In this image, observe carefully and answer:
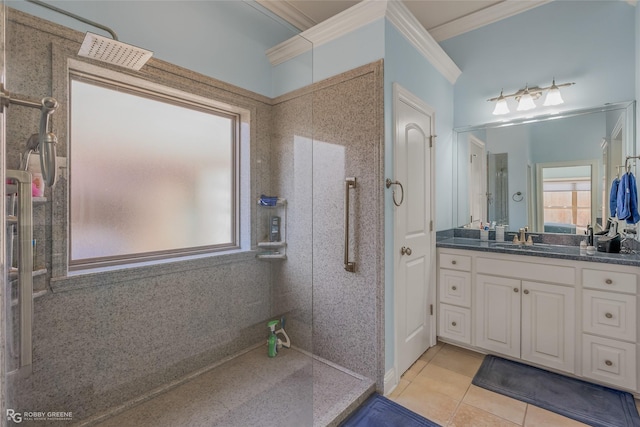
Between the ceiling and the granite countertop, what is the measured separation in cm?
212

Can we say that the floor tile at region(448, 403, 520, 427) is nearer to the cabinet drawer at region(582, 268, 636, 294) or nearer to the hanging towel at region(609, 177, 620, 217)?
the cabinet drawer at region(582, 268, 636, 294)

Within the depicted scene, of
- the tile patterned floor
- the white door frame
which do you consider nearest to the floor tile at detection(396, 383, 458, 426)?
the tile patterned floor

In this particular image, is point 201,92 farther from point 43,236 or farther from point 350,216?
point 350,216

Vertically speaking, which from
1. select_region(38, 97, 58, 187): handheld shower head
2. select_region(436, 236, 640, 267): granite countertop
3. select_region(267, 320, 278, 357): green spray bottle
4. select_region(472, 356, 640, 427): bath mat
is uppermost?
select_region(38, 97, 58, 187): handheld shower head

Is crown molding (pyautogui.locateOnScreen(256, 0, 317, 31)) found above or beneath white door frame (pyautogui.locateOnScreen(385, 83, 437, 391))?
above

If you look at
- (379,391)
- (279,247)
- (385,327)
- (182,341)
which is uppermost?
(279,247)

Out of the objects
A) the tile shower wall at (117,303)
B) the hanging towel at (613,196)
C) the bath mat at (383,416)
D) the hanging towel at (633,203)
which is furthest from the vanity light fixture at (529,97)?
the bath mat at (383,416)

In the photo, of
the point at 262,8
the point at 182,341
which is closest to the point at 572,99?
the point at 262,8

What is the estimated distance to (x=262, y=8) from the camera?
2314mm

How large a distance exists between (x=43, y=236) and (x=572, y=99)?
12.5 feet

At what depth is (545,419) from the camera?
1.64 metres

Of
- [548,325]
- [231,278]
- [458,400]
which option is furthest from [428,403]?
[231,278]

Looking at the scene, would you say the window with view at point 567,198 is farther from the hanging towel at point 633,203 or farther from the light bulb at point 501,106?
the light bulb at point 501,106

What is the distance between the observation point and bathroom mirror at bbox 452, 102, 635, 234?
2.19 metres
